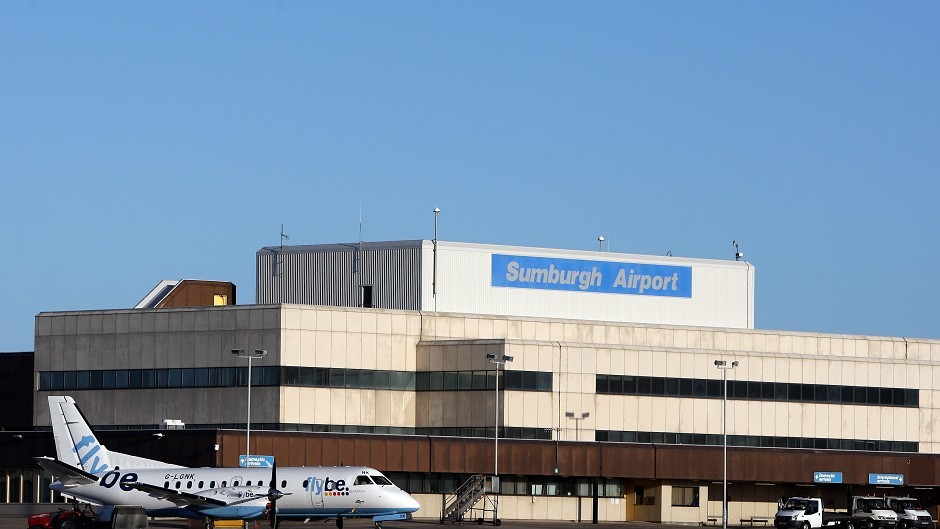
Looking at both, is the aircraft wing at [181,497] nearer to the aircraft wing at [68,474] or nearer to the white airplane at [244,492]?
the white airplane at [244,492]

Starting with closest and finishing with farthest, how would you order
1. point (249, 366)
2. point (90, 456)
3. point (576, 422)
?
1. point (90, 456)
2. point (249, 366)
3. point (576, 422)

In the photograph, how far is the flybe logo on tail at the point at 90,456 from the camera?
93625 millimetres

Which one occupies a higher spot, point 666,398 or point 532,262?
point 532,262


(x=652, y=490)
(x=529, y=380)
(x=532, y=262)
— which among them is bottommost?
(x=652, y=490)

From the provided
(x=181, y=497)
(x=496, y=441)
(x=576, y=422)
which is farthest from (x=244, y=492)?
(x=576, y=422)

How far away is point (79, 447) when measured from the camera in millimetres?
94500

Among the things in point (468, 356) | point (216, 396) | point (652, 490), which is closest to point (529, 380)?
point (468, 356)

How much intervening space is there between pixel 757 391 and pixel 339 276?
3331 centimetres

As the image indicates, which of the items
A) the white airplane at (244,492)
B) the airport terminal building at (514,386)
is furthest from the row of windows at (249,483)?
the airport terminal building at (514,386)

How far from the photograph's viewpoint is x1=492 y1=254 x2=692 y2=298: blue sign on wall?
133 metres

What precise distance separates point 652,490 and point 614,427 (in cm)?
539

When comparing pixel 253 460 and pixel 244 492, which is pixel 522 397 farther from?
pixel 244 492

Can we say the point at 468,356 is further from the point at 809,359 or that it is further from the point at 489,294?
the point at 809,359

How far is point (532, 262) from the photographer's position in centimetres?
13400
